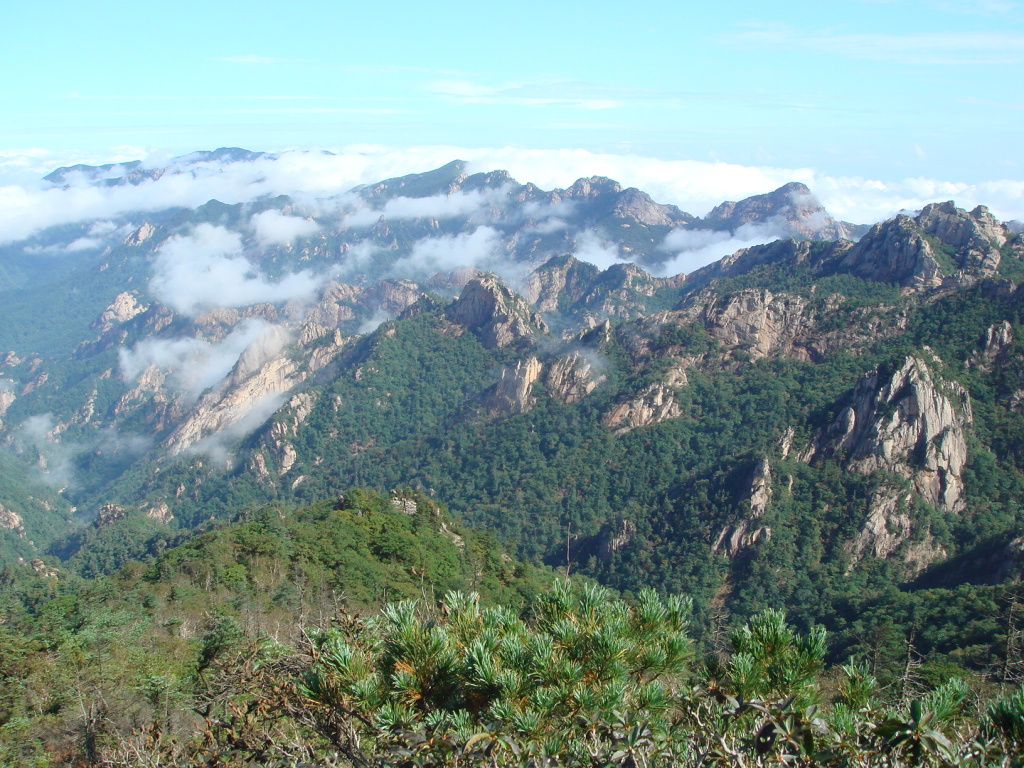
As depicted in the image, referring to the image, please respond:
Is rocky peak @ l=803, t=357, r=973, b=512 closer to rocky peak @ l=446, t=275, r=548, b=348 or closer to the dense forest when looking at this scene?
the dense forest

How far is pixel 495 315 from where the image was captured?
542 ft

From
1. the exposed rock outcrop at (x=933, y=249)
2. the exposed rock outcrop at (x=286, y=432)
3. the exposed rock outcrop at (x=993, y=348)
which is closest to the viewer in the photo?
the exposed rock outcrop at (x=993, y=348)

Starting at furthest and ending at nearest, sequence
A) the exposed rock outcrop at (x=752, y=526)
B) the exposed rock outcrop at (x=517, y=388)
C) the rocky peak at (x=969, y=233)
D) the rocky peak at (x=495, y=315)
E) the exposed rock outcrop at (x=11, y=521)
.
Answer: the rocky peak at (x=495, y=315), the exposed rock outcrop at (x=11, y=521), the exposed rock outcrop at (x=517, y=388), the rocky peak at (x=969, y=233), the exposed rock outcrop at (x=752, y=526)

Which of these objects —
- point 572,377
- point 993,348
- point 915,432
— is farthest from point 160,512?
point 993,348

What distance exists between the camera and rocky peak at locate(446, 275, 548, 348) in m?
163

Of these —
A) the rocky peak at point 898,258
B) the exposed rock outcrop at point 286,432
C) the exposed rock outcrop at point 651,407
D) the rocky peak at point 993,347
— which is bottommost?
the exposed rock outcrop at point 286,432

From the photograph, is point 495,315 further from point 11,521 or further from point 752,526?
point 11,521

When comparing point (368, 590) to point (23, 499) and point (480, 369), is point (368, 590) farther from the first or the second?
point (23, 499)

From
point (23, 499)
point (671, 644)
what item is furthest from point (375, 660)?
point (23, 499)

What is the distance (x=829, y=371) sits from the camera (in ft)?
357

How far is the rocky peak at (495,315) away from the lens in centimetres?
16338

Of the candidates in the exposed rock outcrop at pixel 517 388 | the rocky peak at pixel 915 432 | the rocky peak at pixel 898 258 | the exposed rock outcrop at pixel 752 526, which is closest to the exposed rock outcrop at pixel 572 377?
the exposed rock outcrop at pixel 517 388

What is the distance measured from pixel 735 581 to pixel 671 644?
72640 mm

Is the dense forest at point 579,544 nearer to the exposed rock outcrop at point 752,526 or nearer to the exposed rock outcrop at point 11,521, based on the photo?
the exposed rock outcrop at point 752,526
